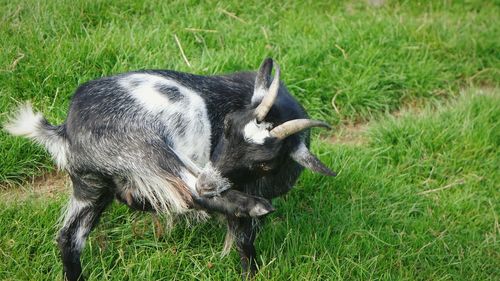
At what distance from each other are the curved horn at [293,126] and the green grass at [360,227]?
73 cm

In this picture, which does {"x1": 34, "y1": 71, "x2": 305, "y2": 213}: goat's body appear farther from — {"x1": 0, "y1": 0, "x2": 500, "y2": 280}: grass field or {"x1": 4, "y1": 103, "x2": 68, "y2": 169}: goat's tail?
{"x1": 0, "y1": 0, "x2": 500, "y2": 280}: grass field

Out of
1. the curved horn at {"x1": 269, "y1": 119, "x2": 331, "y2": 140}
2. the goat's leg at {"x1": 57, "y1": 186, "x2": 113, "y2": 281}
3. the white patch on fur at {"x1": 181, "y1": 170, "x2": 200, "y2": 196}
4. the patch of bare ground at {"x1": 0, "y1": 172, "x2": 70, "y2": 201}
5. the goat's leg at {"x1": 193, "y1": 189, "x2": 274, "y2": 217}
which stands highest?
the curved horn at {"x1": 269, "y1": 119, "x2": 331, "y2": 140}

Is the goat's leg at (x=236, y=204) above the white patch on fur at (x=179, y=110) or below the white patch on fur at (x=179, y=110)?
below

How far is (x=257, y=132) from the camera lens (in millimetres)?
3006

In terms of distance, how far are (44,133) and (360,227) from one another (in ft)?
6.00

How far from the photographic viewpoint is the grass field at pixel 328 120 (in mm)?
3420

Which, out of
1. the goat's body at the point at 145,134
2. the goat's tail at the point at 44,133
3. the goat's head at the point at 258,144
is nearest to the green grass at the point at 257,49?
the goat's tail at the point at 44,133

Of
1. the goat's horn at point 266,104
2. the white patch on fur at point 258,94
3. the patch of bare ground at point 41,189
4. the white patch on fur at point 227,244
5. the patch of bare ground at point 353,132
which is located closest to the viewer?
the goat's horn at point 266,104

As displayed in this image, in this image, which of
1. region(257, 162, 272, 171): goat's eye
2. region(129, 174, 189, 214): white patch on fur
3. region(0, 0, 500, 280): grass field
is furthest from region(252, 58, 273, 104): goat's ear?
region(0, 0, 500, 280): grass field

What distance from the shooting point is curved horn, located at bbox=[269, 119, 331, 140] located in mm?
2902

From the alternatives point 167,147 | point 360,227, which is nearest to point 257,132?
point 167,147

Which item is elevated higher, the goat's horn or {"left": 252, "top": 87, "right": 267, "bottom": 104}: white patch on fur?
the goat's horn

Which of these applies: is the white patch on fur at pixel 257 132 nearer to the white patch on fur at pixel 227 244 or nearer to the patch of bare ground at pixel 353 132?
the white patch on fur at pixel 227 244

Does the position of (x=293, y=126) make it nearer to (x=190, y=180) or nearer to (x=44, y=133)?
(x=190, y=180)
